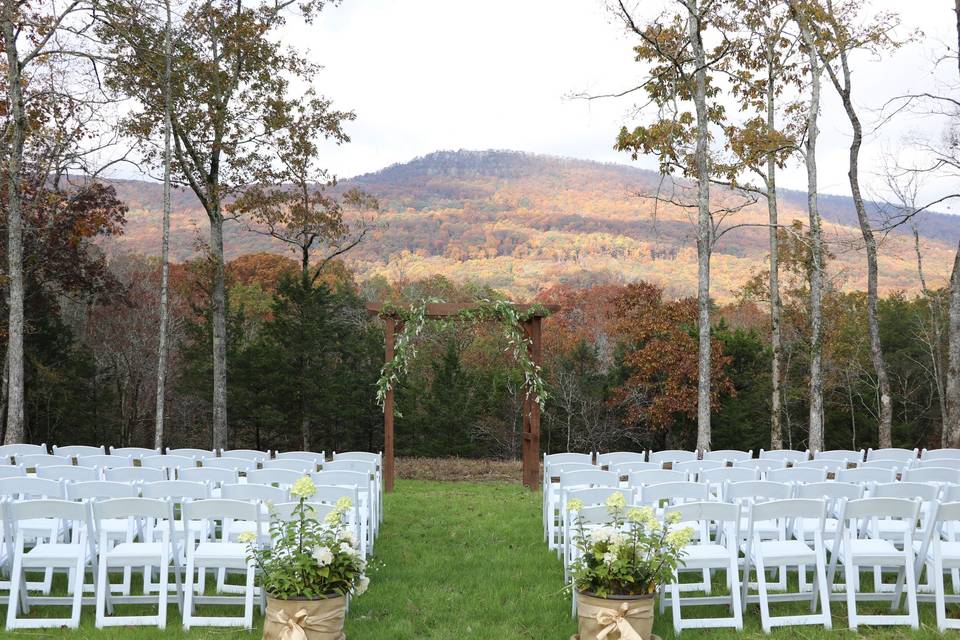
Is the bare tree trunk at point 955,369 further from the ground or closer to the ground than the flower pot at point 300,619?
further from the ground

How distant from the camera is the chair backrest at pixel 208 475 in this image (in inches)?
276

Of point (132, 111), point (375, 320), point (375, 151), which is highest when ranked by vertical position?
point (375, 151)

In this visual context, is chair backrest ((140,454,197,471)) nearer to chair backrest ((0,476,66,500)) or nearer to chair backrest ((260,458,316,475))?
chair backrest ((260,458,316,475))

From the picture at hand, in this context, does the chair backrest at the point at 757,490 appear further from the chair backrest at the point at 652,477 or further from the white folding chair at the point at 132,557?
the white folding chair at the point at 132,557

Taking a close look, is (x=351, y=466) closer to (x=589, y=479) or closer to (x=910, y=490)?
(x=589, y=479)

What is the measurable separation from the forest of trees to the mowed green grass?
18.0 ft

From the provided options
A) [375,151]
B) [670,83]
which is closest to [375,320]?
[670,83]

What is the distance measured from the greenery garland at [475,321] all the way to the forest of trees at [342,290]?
718 millimetres

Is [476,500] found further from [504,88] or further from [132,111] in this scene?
[504,88]

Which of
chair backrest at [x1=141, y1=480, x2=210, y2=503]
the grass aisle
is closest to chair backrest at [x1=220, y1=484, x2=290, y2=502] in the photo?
chair backrest at [x1=141, y1=480, x2=210, y2=503]

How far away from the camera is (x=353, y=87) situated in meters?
54.7

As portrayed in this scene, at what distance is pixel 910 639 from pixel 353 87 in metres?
53.9

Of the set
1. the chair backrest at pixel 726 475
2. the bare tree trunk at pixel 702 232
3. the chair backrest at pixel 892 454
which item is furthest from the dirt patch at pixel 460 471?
the chair backrest at pixel 726 475

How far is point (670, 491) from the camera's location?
588 cm
